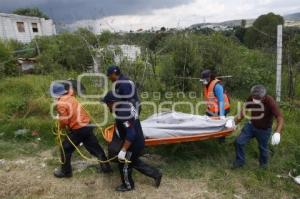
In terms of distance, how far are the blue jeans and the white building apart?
78.6 feet

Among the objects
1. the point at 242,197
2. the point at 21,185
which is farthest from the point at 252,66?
the point at 21,185

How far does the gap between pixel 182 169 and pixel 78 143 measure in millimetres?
1570

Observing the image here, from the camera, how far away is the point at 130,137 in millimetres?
3924

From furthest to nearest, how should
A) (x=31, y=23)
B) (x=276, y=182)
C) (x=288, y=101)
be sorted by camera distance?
(x=31, y=23)
(x=288, y=101)
(x=276, y=182)

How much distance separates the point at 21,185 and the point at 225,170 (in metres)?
2.90

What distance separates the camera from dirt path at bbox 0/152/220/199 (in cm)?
434

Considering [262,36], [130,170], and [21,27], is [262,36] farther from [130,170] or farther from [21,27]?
[21,27]

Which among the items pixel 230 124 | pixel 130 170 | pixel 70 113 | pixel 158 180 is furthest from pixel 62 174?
pixel 230 124

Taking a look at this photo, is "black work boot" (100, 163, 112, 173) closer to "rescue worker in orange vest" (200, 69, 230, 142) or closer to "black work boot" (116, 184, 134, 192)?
"black work boot" (116, 184, 134, 192)

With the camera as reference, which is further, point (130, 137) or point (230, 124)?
point (230, 124)

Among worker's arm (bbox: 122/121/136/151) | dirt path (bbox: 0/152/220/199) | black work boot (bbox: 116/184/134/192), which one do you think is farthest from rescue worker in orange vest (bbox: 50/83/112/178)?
worker's arm (bbox: 122/121/136/151)

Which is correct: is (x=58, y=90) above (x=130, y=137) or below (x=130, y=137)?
above

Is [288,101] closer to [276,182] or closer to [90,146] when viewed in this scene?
[276,182]

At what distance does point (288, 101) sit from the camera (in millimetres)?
7266
